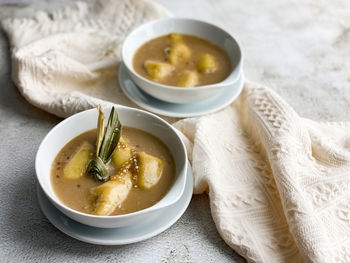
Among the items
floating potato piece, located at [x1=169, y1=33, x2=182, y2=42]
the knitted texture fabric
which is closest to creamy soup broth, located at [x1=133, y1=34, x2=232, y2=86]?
floating potato piece, located at [x1=169, y1=33, x2=182, y2=42]

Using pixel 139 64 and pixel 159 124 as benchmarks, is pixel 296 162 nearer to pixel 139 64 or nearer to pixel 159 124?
pixel 159 124

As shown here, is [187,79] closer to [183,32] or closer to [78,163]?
[183,32]

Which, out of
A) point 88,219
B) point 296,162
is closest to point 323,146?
point 296,162

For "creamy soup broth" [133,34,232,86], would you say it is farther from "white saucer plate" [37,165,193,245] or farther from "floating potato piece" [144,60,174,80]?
"white saucer plate" [37,165,193,245]

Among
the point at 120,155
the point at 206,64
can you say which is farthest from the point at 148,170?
the point at 206,64

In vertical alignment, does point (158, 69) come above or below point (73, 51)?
above

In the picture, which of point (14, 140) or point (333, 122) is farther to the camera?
point (333, 122)
